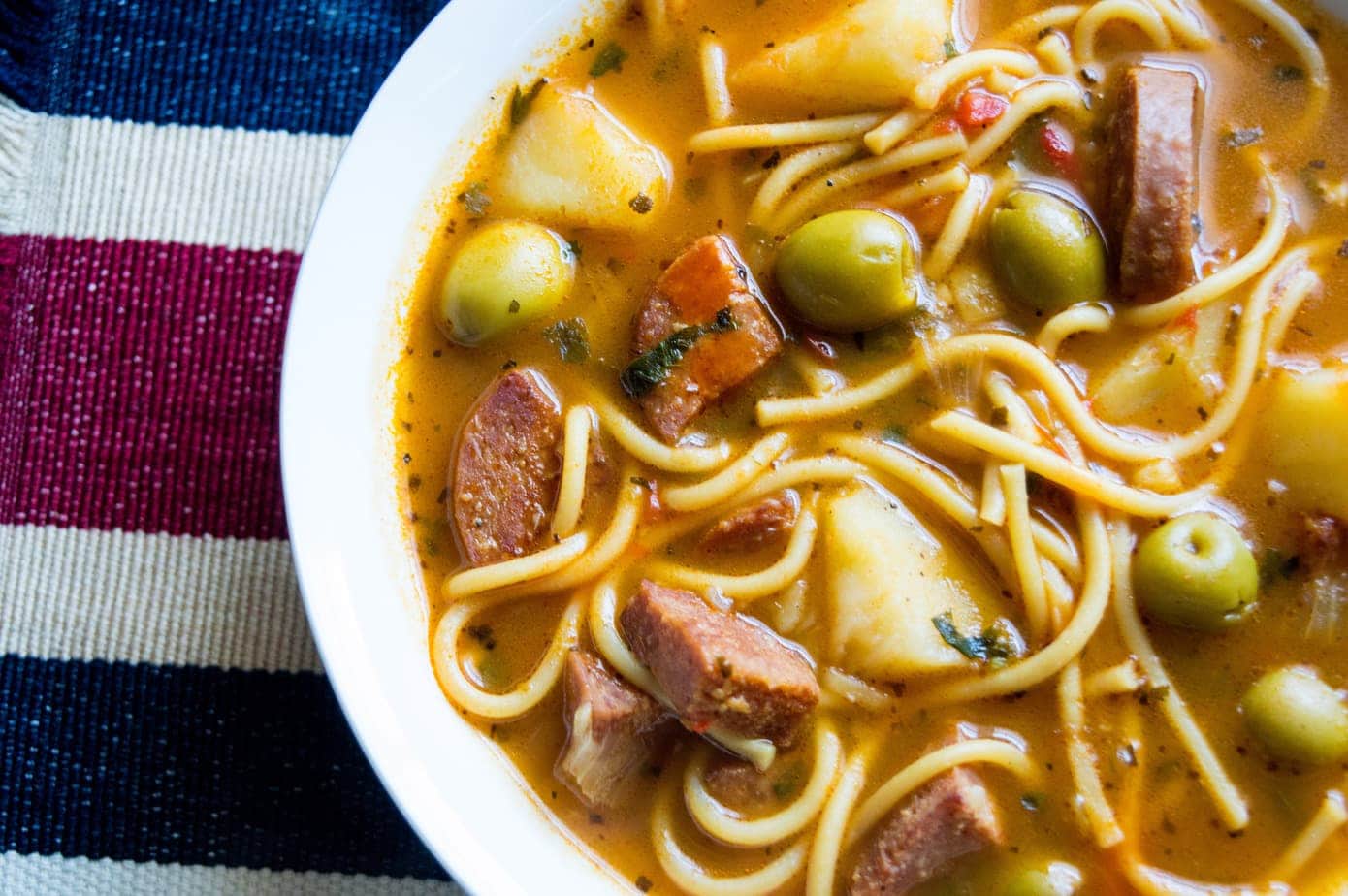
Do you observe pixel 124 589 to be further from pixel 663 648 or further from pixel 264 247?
pixel 663 648

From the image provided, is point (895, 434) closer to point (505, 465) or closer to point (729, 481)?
point (729, 481)

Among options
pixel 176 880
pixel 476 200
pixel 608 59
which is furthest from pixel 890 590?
pixel 176 880

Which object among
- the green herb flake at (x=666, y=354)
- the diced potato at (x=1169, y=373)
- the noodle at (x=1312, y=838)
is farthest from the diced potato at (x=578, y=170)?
the noodle at (x=1312, y=838)

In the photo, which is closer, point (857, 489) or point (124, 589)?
point (857, 489)

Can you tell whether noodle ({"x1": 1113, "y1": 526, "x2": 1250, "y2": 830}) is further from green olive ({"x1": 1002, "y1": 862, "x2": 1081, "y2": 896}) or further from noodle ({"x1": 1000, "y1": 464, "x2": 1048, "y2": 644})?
green olive ({"x1": 1002, "y1": 862, "x2": 1081, "y2": 896})

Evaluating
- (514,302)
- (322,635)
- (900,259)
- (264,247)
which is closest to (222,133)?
(264,247)

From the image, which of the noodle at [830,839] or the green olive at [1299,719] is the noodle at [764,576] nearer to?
the noodle at [830,839]
